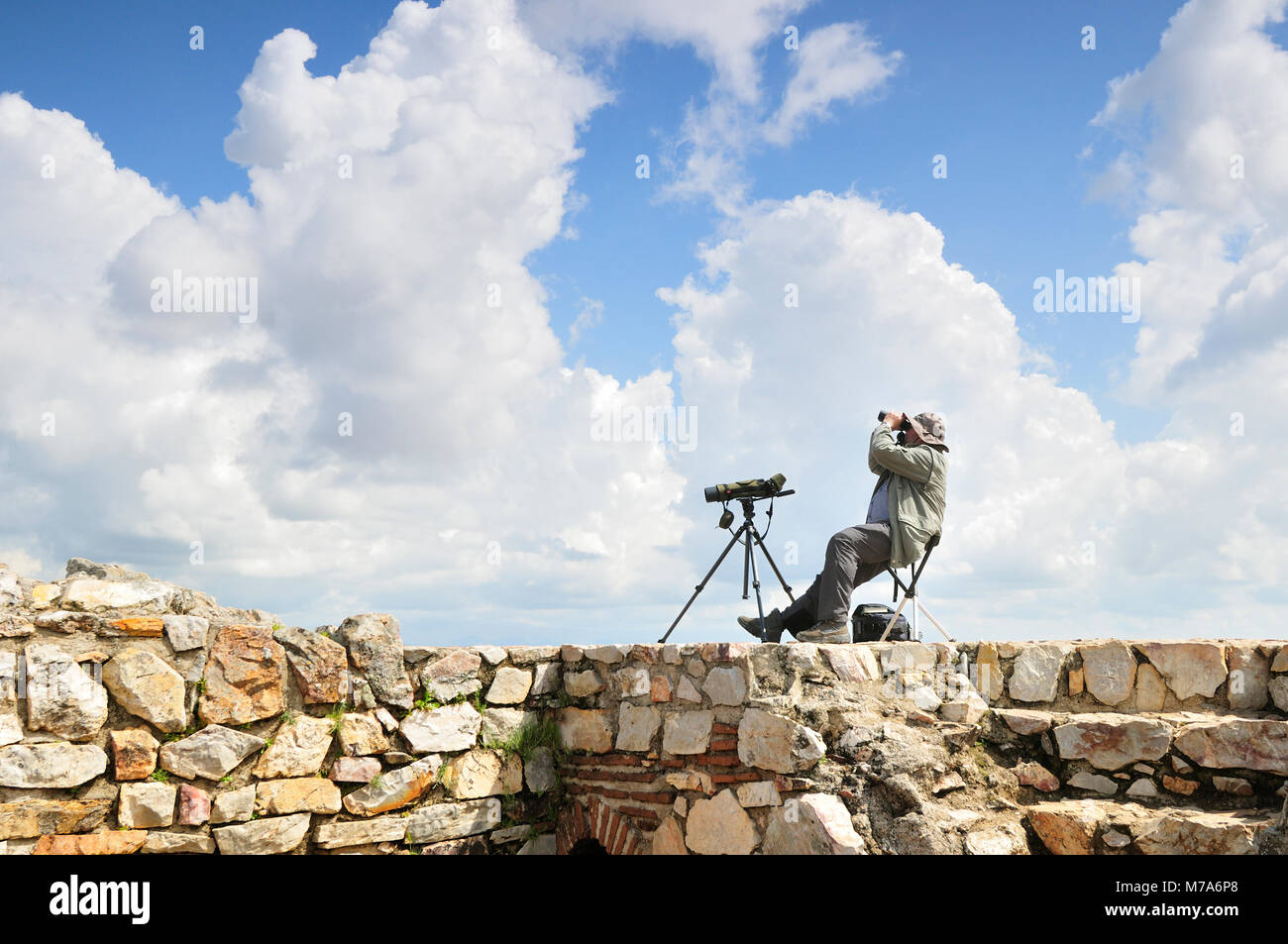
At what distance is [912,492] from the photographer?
4965 mm

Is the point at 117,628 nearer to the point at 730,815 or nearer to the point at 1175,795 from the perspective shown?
the point at 730,815

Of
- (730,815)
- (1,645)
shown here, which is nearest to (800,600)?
(730,815)

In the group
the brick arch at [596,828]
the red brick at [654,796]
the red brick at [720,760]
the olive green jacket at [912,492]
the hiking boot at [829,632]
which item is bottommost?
the brick arch at [596,828]

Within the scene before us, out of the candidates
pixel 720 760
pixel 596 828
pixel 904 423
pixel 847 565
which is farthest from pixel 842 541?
pixel 596 828

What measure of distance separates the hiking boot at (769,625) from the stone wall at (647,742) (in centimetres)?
79

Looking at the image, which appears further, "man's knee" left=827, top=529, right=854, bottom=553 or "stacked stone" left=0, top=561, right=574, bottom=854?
"man's knee" left=827, top=529, right=854, bottom=553

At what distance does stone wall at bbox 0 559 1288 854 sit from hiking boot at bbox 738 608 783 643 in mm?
795

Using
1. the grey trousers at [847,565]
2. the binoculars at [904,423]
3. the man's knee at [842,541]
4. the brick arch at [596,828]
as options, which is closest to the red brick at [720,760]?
the brick arch at [596,828]

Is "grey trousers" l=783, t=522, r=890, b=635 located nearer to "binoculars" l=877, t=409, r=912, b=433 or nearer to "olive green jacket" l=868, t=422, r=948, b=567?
"olive green jacket" l=868, t=422, r=948, b=567

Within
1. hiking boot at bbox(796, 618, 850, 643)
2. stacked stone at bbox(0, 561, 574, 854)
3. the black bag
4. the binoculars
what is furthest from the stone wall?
the binoculars

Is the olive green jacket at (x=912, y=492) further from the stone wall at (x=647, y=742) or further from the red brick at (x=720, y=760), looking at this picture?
the red brick at (x=720, y=760)

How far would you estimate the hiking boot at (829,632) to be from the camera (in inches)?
184

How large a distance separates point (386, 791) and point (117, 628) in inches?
58.2

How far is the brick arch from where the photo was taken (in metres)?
4.56
